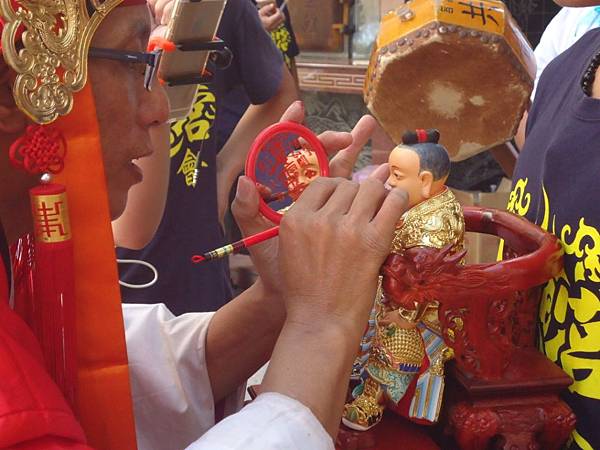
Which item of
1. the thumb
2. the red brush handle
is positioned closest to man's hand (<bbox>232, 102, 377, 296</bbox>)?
the thumb

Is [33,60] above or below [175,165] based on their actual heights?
above

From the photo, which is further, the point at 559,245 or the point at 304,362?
the point at 559,245

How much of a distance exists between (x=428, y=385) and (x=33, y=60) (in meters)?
0.80

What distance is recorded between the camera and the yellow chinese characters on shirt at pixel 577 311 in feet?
3.74

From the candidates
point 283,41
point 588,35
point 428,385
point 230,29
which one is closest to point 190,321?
point 428,385

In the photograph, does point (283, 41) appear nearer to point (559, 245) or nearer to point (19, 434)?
point (559, 245)

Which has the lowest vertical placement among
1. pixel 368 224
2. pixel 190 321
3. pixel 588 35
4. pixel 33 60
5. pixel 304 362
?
pixel 190 321

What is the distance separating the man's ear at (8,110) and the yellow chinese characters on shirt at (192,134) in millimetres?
1165

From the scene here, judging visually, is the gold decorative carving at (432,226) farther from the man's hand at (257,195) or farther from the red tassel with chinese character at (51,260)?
the red tassel with chinese character at (51,260)

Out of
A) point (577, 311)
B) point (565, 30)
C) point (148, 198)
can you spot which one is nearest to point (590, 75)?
point (577, 311)

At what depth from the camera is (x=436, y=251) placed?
1.16 meters

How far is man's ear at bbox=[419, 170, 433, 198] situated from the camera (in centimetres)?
129

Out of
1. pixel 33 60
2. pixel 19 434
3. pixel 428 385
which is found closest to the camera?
pixel 19 434

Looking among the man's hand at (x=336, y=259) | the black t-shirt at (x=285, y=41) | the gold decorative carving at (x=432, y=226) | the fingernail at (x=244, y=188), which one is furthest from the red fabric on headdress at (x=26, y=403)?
the black t-shirt at (x=285, y=41)
